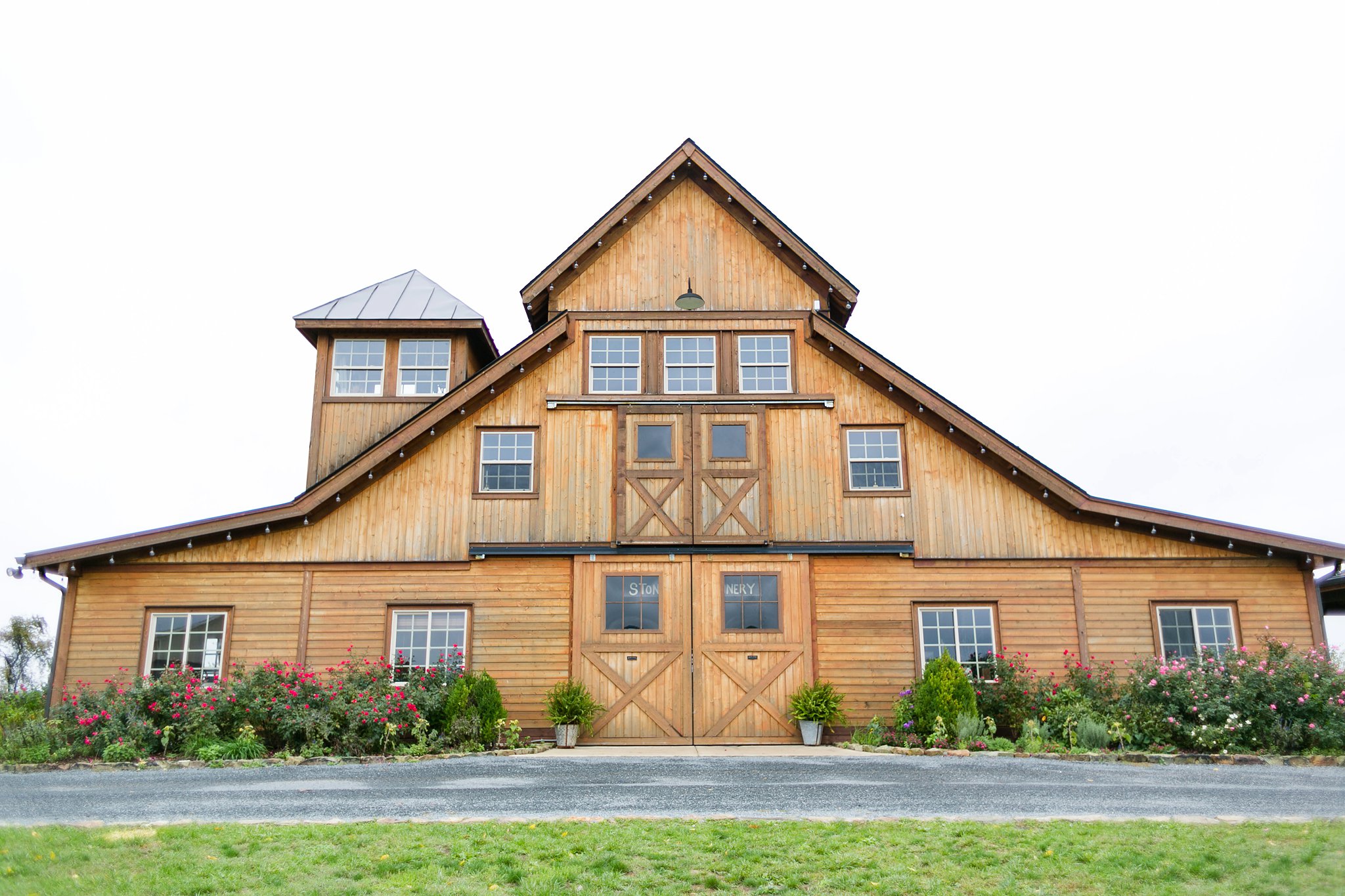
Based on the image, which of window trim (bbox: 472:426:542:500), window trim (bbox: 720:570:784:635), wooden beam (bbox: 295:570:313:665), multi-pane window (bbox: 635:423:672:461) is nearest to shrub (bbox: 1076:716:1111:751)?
window trim (bbox: 720:570:784:635)

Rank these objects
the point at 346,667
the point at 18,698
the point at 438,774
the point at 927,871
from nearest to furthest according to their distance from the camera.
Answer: the point at 927,871 → the point at 438,774 → the point at 346,667 → the point at 18,698

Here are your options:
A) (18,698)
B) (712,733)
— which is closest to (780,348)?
(712,733)

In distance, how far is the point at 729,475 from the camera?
1762cm

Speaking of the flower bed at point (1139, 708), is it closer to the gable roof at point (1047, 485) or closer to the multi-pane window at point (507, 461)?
the gable roof at point (1047, 485)

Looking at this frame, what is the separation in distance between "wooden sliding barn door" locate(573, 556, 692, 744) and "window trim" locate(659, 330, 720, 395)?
2.99 metres

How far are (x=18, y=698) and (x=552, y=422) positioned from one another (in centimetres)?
1166

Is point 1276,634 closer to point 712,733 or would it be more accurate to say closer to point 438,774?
point 712,733

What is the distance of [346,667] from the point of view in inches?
649

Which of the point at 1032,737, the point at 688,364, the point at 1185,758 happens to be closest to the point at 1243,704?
the point at 1185,758

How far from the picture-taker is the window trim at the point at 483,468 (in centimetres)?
1753

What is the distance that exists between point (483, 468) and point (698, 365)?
13.7 ft

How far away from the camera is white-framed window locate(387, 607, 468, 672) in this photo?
17.0 m

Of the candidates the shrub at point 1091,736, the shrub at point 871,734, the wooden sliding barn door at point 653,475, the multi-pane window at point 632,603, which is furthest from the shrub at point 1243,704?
the wooden sliding barn door at point 653,475

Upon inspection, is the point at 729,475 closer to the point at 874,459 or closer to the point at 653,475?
the point at 653,475
